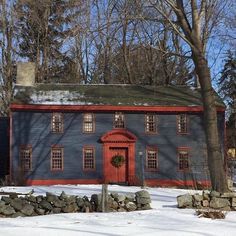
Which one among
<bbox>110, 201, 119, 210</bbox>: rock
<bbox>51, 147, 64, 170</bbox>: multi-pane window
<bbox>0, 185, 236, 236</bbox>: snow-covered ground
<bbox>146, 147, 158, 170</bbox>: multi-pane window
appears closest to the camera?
<bbox>0, 185, 236, 236</bbox>: snow-covered ground

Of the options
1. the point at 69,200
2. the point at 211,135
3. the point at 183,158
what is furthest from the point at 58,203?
the point at 183,158

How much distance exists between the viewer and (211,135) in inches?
772

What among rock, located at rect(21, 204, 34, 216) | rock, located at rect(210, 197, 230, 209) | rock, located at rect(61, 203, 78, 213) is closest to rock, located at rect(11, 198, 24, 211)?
rock, located at rect(21, 204, 34, 216)

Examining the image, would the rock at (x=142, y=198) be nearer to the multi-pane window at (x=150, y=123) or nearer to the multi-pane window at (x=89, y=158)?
the multi-pane window at (x=89, y=158)

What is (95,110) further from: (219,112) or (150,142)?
(219,112)

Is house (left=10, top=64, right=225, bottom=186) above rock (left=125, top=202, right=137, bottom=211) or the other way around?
above

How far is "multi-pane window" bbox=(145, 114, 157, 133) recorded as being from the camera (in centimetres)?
3450

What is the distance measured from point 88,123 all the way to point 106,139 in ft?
4.96

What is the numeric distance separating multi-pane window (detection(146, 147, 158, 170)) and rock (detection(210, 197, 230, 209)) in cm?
1779

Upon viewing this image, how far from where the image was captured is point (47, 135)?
33.7 m

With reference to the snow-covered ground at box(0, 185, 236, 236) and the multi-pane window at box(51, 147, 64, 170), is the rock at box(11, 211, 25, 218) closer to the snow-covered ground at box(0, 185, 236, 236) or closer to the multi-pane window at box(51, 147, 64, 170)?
the snow-covered ground at box(0, 185, 236, 236)

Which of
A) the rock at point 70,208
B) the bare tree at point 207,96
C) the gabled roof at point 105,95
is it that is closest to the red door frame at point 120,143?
the gabled roof at point 105,95

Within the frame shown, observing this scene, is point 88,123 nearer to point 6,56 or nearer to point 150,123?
point 150,123

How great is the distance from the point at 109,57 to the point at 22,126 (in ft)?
55.0
